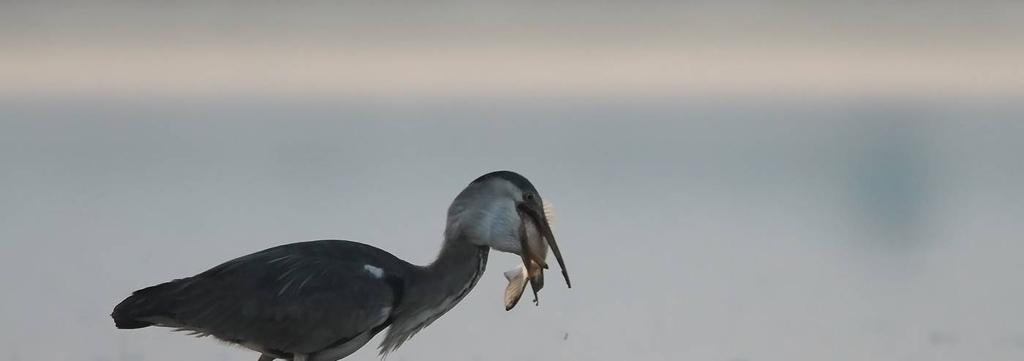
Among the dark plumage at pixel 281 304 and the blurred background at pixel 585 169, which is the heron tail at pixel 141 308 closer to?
the dark plumage at pixel 281 304

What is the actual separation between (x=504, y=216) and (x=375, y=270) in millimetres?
406

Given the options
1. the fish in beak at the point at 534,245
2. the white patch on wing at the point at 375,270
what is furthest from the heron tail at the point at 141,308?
the fish in beak at the point at 534,245

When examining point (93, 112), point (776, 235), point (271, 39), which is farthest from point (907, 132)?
point (271, 39)

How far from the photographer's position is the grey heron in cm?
528

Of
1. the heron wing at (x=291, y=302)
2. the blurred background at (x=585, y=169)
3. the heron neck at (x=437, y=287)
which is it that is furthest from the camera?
the blurred background at (x=585, y=169)

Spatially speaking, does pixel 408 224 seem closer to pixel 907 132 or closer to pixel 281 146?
pixel 281 146

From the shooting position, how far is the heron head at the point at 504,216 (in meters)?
5.46

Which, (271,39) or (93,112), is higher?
(271,39)

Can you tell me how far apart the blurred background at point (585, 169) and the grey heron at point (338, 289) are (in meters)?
0.71

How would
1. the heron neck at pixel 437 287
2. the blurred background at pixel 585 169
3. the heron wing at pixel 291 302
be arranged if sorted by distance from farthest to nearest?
the blurred background at pixel 585 169 < the heron neck at pixel 437 287 < the heron wing at pixel 291 302

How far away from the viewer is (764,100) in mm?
19125

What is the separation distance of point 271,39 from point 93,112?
10748 millimetres

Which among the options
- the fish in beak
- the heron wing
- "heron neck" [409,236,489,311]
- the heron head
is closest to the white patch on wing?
the heron wing

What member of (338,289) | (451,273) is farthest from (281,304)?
(451,273)
